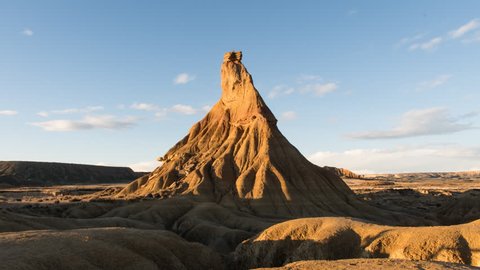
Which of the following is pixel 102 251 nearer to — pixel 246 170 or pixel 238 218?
pixel 238 218

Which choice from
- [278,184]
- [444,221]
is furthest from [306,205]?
[444,221]

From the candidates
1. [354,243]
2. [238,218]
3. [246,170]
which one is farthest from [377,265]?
[246,170]

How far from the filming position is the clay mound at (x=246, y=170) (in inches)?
2968

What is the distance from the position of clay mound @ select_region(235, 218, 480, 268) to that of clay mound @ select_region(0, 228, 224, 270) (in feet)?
16.3

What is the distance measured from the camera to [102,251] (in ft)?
102

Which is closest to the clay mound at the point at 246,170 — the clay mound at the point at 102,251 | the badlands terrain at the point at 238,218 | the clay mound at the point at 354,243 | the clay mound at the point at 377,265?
the badlands terrain at the point at 238,218

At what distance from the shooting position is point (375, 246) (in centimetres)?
3578

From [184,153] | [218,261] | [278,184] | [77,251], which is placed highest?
[184,153]

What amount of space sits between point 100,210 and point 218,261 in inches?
1487

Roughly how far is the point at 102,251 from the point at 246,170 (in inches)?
2064

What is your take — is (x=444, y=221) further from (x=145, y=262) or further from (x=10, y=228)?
(x=10, y=228)

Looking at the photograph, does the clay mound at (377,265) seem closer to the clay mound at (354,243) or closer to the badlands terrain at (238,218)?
the badlands terrain at (238,218)

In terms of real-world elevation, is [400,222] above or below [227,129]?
below

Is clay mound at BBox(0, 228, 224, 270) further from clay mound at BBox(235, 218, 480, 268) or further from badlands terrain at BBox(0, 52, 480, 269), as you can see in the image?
clay mound at BBox(235, 218, 480, 268)
